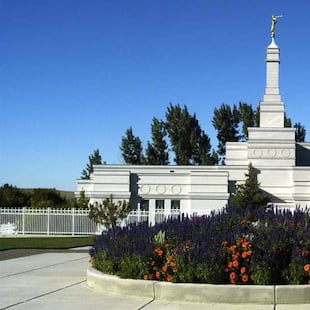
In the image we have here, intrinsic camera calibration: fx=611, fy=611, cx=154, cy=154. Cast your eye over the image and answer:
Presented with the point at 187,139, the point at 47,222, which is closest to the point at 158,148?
the point at 187,139

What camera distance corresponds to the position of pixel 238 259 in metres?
9.60

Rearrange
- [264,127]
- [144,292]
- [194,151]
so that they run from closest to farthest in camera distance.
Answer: [144,292] < [264,127] < [194,151]

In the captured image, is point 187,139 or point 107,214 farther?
point 187,139

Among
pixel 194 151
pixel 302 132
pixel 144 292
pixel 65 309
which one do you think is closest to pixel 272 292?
pixel 144 292

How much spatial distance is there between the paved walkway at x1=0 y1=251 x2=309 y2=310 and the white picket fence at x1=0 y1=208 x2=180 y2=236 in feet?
74.5

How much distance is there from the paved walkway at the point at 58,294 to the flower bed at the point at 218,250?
562 mm

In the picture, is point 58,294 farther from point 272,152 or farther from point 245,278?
point 272,152

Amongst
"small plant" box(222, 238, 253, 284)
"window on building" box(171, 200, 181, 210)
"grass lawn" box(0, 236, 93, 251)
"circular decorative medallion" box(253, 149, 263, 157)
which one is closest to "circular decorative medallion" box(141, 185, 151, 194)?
"window on building" box(171, 200, 181, 210)

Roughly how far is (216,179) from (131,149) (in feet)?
99.4

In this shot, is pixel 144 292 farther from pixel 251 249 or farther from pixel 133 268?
pixel 251 249

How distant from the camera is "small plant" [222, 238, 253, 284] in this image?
9.35 m

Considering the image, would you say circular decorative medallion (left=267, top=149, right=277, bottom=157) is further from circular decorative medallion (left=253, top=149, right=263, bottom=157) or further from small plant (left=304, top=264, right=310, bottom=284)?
small plant (left=304, top=264, right=310, bottom=284)

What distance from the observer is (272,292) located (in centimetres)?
895

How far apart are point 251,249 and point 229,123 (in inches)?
2593
